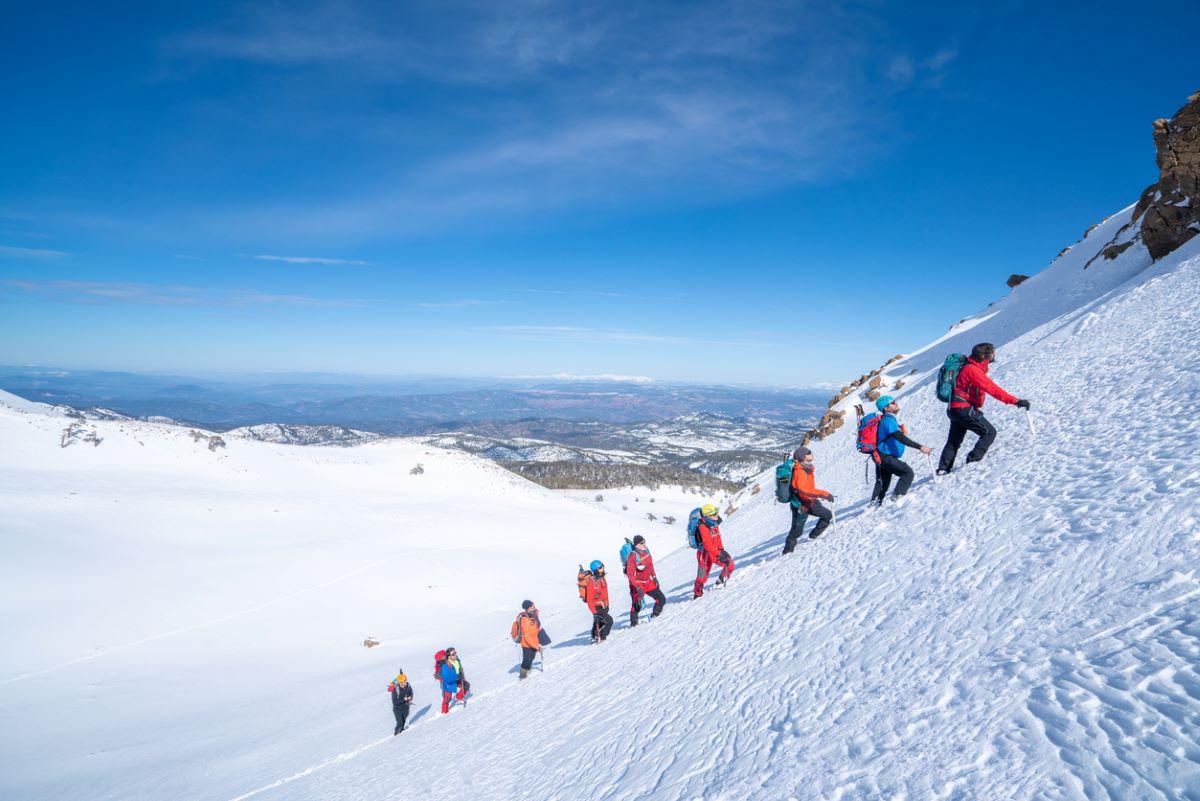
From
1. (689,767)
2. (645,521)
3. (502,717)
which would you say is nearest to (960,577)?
(689,767)

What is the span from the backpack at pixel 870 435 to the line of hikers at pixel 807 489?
0.6 inches

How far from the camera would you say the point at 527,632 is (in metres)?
11.3

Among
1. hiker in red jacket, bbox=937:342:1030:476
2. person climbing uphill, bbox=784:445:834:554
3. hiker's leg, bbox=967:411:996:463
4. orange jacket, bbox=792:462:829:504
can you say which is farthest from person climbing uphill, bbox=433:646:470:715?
hiker's leg, bbox=967:411:996:463

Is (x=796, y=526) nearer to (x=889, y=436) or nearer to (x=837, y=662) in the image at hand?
(x=889, y=436)

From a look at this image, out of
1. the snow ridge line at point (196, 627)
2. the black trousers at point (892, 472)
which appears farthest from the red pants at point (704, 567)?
the snow ridge line at point (196, 627)

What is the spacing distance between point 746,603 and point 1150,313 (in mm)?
11707

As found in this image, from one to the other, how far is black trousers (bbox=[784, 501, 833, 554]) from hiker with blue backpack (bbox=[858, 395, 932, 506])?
4.02 ft

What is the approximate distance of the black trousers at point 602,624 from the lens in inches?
437

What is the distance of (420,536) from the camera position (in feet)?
114

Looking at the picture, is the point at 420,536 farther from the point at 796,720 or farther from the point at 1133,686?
the point at 1133,686

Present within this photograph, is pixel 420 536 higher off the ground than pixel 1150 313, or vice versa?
pixel 1150 313

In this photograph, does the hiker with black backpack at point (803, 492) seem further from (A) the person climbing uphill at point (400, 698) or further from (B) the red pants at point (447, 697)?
(A) the person climbing uphill at point (400, 698)

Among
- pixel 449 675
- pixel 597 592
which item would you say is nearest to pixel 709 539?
pixel 597 592

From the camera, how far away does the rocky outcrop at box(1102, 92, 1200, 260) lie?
15969mm
